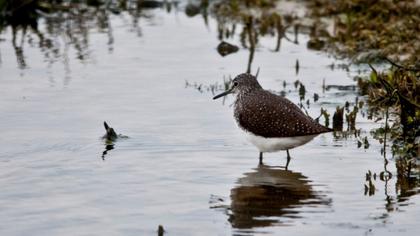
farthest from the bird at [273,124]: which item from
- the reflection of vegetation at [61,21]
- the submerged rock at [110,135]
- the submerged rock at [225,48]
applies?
the submerged rock at [225,48]

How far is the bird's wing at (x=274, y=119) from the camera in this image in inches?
392

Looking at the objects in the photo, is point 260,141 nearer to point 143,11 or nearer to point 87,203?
point 87,203

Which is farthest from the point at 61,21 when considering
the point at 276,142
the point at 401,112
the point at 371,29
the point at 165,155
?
the point at 401,112

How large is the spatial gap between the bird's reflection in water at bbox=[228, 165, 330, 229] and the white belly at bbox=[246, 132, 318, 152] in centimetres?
25

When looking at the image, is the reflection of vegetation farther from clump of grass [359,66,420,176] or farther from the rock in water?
clump of grass [359,66,420,176]

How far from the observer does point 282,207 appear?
8773 millimetres

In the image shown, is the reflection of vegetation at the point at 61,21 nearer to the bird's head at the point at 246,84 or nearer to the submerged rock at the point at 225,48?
the submerged rock at the point at 225,48

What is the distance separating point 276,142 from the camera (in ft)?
33.4

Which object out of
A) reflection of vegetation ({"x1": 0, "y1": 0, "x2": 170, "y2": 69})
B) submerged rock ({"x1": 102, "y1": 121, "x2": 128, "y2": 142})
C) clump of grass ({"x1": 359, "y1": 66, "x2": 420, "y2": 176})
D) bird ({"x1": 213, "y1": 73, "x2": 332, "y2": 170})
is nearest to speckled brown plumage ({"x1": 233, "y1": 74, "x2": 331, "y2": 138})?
bird ({"x1": 213, "y1": 73, "x2": 332, "y2": 170})

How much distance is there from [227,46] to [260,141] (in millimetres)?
6191

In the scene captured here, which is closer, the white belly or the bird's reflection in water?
the bird's reflection in water

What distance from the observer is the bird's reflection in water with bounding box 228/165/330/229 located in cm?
841

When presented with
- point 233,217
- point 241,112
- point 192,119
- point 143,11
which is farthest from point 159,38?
point 233,217

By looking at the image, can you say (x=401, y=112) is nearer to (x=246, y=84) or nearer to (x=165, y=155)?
(x=246, y=84)
